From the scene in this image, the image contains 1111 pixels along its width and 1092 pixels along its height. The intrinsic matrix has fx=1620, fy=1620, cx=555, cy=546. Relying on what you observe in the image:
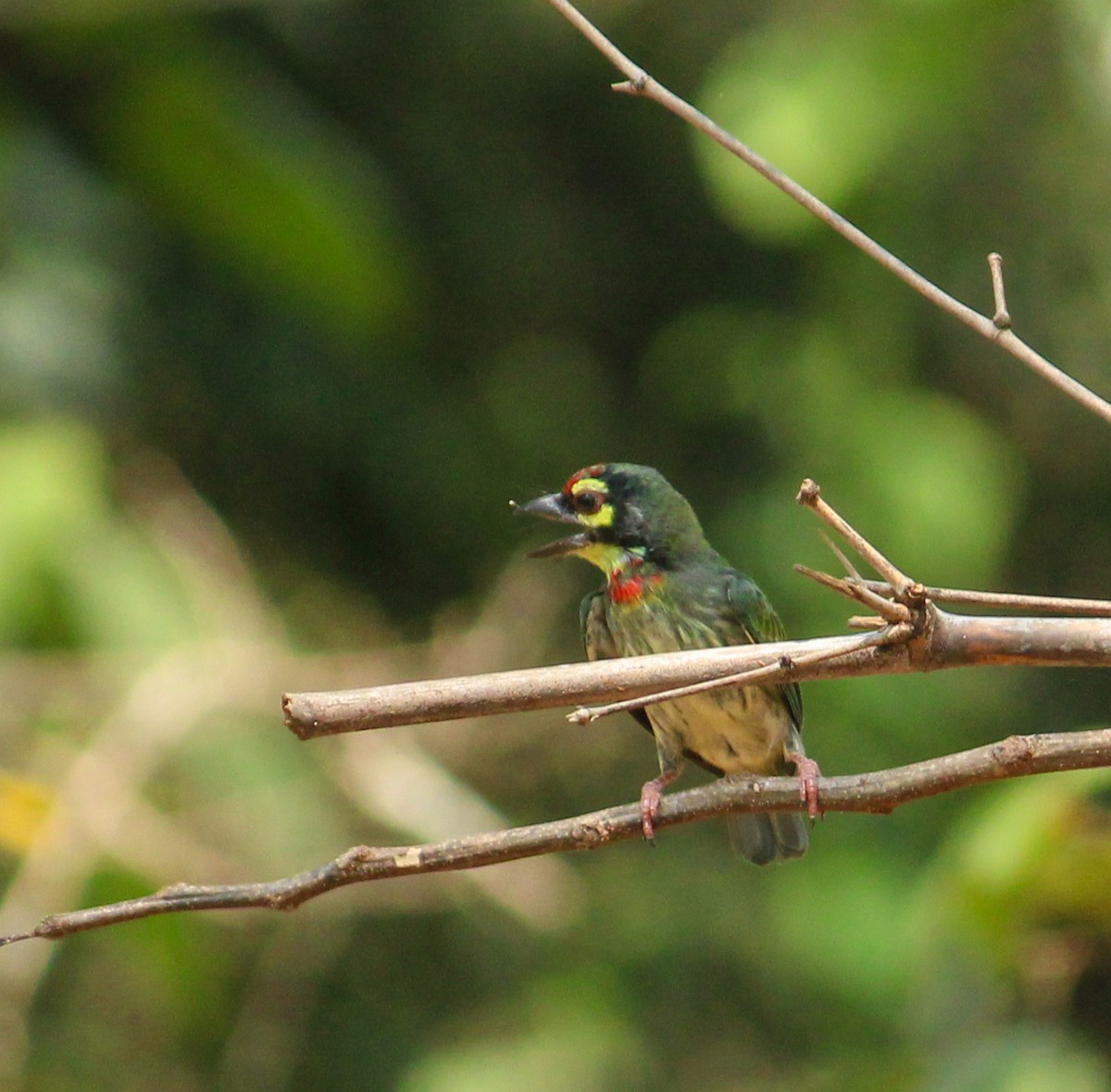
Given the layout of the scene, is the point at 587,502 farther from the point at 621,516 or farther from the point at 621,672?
the point at 621,672

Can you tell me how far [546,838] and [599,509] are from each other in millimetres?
1747

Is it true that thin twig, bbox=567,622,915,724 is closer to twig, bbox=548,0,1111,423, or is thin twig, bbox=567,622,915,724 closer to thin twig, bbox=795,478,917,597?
thin twig, bbox=795,478,917,597

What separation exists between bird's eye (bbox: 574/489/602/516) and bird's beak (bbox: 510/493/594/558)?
0.02 meters

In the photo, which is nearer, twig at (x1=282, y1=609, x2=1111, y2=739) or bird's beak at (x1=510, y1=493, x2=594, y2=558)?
twig at (x1=282, y1=609, x2=1111, y2=739)

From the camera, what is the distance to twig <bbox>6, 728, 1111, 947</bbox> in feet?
5.82

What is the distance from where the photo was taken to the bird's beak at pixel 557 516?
3363mm

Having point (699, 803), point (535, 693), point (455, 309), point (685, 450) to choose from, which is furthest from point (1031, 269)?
point (535, 693)

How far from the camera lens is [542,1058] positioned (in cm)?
523

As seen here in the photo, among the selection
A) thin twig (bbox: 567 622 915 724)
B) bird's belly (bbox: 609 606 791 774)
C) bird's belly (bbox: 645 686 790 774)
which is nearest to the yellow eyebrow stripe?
bird's belly (bbox: 609 606 791 774)

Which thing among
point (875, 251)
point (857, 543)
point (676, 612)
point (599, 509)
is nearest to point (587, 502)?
point (599, 509)

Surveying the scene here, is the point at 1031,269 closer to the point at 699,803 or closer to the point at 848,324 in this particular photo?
the point at 848,324

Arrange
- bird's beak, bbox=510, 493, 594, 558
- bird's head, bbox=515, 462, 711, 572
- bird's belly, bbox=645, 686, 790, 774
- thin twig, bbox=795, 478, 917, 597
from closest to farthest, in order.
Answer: thin twig, bbox=795, 478, 917, 597 → bird's beak, bbox=510, 493, 594, 558 → bird's head, bbox=515, 462, 711, 572 → bird's belly, bbox=645, 686, 790, 774

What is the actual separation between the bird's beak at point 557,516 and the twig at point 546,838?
139 centimetres

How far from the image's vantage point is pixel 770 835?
148 inches
